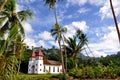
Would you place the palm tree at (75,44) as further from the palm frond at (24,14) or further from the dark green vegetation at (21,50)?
the palm frond at (24,14)

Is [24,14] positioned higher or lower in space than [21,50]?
higher

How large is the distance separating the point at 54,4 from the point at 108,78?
1245 cm

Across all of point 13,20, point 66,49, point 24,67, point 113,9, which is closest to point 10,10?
point 13,20

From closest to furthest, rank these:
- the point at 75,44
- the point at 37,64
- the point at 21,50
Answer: the point at 21,50 < the point at 75,44 < the point at 37,64

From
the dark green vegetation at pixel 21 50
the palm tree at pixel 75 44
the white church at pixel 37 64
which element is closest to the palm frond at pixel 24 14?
the dark green vegetation at pixel 21 50

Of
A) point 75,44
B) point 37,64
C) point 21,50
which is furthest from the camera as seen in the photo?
point 37,64

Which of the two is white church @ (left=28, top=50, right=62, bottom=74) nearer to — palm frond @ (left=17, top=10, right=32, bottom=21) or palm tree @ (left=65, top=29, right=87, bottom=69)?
palm tree @ (left=65, top=29, right=87, bottom=69)

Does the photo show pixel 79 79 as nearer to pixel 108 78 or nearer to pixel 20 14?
pixel 108 78

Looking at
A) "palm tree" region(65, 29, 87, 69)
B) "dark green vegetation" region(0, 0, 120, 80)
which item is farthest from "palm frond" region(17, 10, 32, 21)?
"palm tree" region(65, 29, 87, 69)

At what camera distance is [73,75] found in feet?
123

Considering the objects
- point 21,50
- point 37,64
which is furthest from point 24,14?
point 37,64

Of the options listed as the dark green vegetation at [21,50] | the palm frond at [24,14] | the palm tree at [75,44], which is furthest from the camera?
the palm tree at [75,44]

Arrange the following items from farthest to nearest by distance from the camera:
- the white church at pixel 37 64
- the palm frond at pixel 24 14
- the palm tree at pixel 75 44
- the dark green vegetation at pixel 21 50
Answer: the white church at pixel 37 64 → the palm tree at pixel 75 44 → the palm frond at pixel 24 14 → the dark green vegetation at pixel 21 50

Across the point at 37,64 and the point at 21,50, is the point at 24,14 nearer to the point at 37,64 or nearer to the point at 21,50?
the point at 21,50
